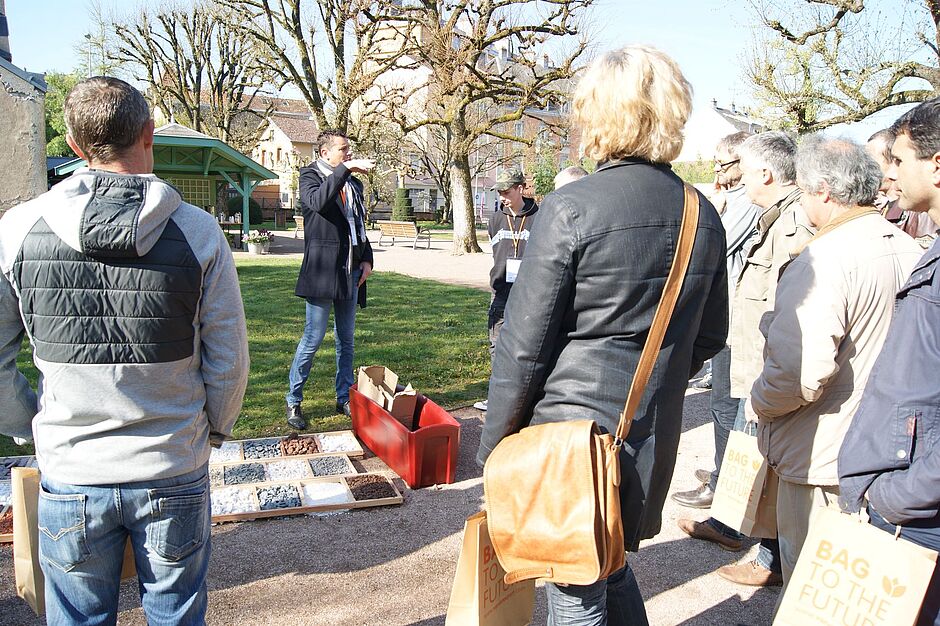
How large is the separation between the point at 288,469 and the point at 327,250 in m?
1.70

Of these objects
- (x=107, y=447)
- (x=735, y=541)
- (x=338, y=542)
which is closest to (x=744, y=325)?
(x=735, y=541)

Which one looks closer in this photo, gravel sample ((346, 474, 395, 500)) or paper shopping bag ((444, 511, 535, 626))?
paper shopping bag ((444, 511, 535, 626))

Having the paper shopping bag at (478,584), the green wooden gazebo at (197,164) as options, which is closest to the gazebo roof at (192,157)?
the green wooden gazebo at (197,164)

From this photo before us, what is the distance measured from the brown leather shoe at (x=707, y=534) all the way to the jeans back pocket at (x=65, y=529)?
130 inches

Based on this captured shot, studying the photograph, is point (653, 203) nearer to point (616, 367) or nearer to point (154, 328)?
point (616, 367)

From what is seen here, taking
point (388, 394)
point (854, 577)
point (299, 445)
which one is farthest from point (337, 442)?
point (854, 577)

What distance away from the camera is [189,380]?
6.93 feet

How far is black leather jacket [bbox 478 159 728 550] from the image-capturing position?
1.96 meters

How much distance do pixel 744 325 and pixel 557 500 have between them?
2295 mm

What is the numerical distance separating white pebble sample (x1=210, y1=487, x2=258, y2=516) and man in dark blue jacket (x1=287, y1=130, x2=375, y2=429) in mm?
1230

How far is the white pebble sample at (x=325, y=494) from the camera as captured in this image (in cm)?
436

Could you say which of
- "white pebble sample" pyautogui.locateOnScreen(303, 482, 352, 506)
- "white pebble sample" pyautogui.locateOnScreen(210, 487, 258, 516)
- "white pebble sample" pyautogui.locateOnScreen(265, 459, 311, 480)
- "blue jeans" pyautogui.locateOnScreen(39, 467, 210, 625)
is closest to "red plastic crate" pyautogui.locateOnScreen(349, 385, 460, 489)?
"white pebble sample" pyautogui.locateOnScreen(303, 482, 352, 506)

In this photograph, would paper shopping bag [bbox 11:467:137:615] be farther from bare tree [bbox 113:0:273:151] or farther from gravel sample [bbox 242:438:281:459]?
bare tree [bbox 113:0:273:151]

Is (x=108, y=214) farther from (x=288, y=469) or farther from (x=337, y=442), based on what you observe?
(x=337, y=442)
